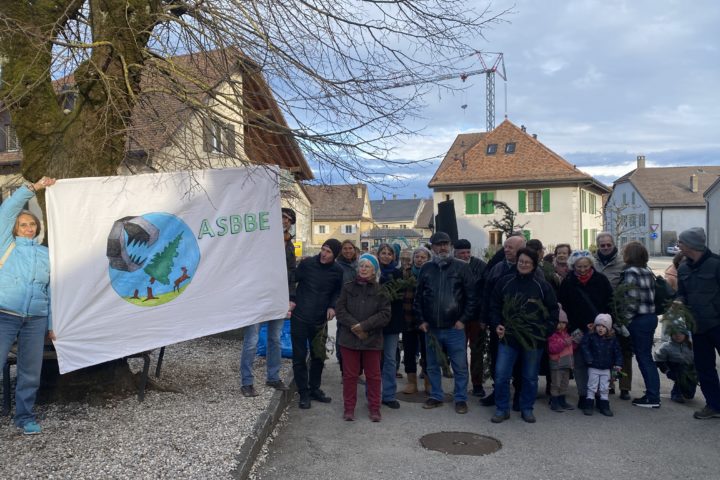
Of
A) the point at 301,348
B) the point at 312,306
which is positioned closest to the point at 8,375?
the point at 301,348

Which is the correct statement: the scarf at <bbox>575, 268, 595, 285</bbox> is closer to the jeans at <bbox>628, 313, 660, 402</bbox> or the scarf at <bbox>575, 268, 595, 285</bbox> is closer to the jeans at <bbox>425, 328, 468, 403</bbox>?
the jeans at <bbox>628, 313, 660, 402</bbox>

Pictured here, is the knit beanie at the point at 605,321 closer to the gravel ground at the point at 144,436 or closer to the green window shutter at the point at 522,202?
the gravel ground at the point at 144,436

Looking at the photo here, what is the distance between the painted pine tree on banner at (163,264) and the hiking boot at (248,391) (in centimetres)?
143

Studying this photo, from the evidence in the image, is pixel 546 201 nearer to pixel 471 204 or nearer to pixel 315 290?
pixel 471 204

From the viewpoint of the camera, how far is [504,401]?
269 inches

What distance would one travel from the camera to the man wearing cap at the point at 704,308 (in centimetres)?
676

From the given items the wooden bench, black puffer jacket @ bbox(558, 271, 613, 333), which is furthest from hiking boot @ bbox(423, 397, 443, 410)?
the wooden bench

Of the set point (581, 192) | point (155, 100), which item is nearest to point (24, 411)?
point (155, 100)

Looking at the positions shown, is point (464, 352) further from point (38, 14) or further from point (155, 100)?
point (38, 14)

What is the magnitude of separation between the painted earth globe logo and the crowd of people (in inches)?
53.7

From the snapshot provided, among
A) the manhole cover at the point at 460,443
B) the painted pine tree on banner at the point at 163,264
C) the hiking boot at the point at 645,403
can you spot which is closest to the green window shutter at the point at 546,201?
the hiking boot at the point at 645,403

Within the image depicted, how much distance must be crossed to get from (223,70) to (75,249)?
8.14 feet

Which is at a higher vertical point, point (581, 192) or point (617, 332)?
point (581, 192)

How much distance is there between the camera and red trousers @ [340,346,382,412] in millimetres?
6758
